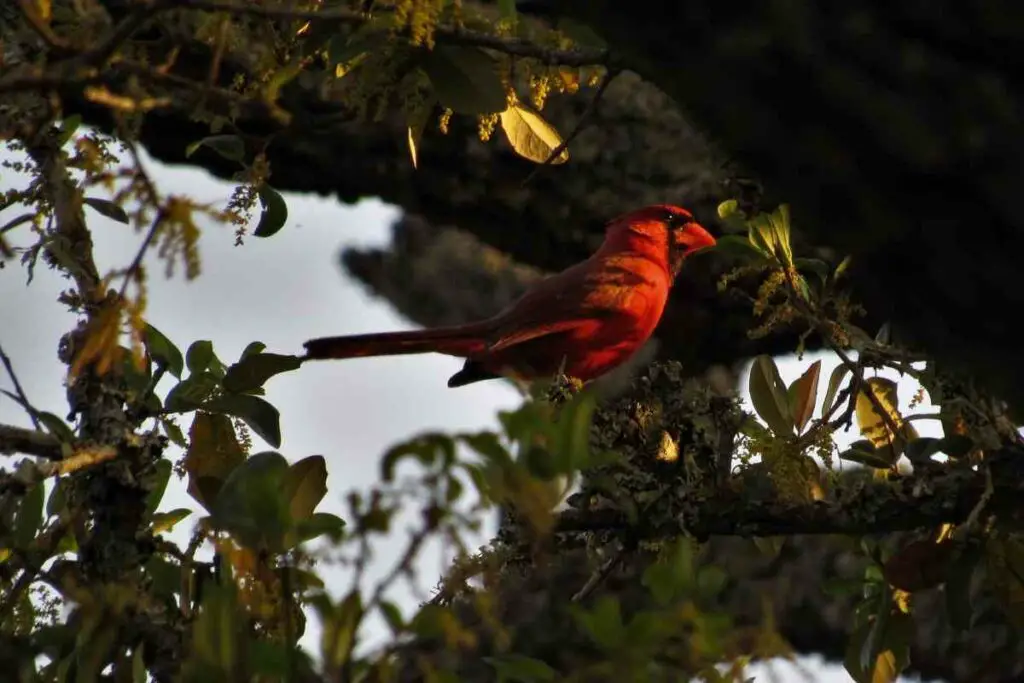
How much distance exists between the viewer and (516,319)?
3967 millimetres

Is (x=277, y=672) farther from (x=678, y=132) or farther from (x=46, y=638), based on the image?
(x=678, y=132)

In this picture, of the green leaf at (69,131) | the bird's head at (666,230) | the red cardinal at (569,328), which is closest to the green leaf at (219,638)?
the green leaf at (69,131)

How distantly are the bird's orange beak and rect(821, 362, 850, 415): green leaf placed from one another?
1.76m

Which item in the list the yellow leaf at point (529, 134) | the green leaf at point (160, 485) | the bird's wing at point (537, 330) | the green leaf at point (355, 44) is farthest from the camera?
the bird's wing at point (537, 330)

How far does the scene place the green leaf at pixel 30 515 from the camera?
1.99 metres

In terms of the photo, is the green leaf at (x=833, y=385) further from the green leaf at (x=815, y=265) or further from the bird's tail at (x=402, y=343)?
the bird's tail at (x=402, y=343)

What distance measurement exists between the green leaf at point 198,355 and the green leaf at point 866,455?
90 cm

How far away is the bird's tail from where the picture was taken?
354 centimetres

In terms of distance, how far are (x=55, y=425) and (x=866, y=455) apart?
3.59ft

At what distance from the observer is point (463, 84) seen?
1980 millimetres

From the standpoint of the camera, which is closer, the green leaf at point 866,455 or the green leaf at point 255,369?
the green leaf at point 255,369

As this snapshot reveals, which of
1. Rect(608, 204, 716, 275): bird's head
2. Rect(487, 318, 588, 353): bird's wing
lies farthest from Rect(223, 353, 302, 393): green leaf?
Rect(608, 204, 716, 275): bird's head

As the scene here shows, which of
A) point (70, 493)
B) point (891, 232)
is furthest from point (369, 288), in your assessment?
point (891, 232)

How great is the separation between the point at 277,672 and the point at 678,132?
11.7ft
